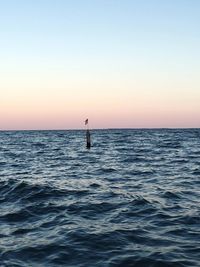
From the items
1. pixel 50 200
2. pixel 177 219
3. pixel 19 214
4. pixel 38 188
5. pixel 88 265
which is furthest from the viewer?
pixel 38 188

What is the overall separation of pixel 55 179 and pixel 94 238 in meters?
12.4

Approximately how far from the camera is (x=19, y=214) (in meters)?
14.7

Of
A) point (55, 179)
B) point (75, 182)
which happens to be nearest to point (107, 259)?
point (75, 182)

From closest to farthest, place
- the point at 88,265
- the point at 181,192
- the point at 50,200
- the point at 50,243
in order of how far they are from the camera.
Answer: the point at 88,265 < the point at 50,243 < the point at 50,200 < the point at 181,192

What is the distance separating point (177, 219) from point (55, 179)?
11.4m

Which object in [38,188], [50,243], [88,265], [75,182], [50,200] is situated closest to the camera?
[88,265]

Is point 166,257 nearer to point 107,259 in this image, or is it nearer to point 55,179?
point 107,259

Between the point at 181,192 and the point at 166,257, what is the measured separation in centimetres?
896

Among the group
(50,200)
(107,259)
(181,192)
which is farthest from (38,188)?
(107,259)

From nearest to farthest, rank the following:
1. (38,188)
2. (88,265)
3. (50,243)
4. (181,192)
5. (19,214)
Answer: (88,265), (50,243), (19,214), (181,192), (38,188)

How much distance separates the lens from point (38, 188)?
2005 cm

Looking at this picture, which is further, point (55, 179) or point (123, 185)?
point (55, 179)

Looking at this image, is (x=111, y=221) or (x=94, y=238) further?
(x=111, y=221)

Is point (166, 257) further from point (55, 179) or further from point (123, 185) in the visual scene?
point (55, 179)
